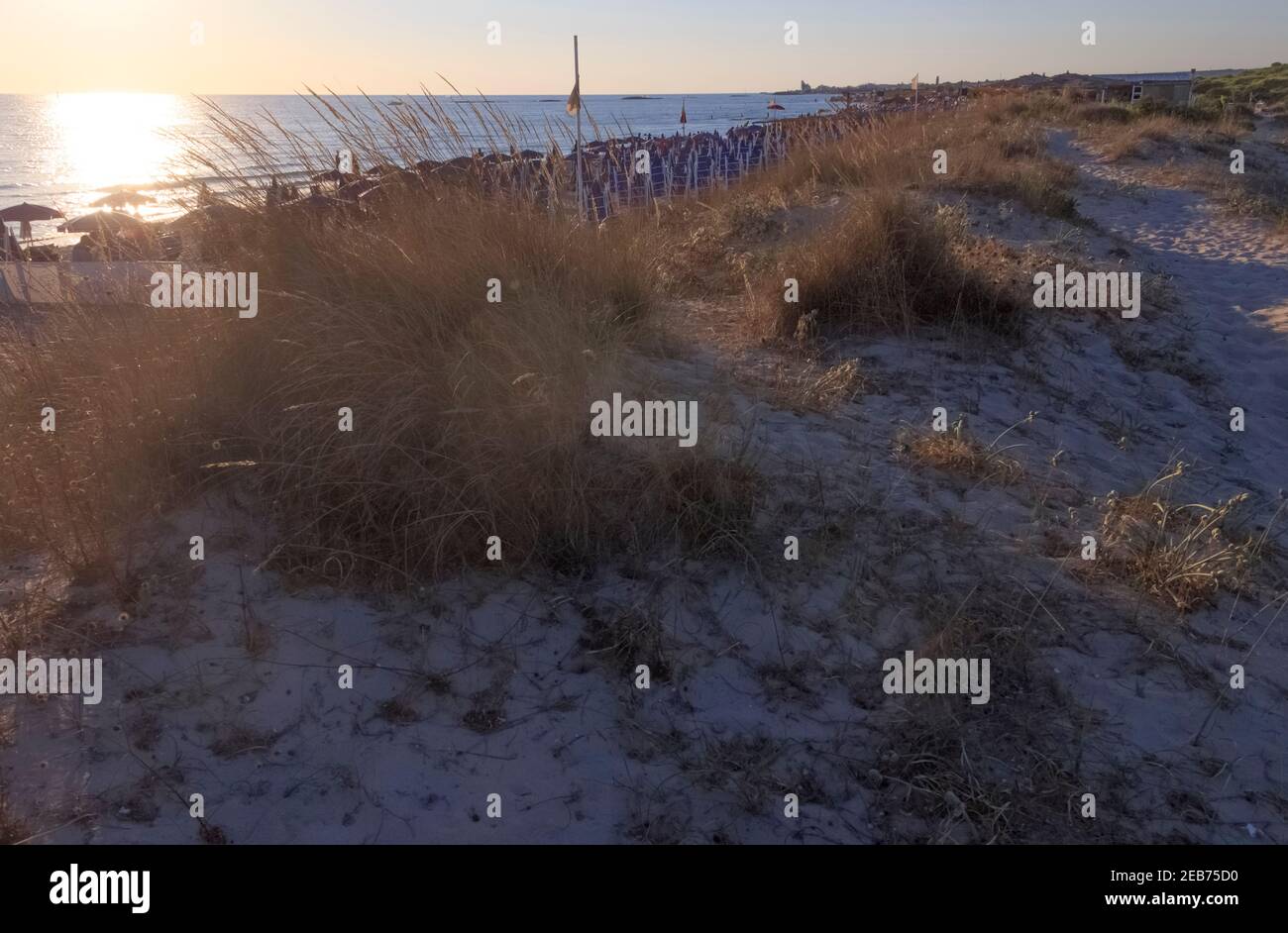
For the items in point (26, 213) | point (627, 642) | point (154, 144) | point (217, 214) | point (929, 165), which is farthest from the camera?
point (26, 213)

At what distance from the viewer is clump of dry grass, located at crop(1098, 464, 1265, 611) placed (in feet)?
10.2

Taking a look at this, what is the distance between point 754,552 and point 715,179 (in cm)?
1081

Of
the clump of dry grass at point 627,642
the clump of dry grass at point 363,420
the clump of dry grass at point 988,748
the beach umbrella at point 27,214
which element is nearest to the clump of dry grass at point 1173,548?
the clump of dry grass at point 988,748

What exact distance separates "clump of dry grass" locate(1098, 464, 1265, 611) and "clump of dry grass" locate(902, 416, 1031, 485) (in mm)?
427

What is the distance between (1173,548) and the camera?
10.8 feet

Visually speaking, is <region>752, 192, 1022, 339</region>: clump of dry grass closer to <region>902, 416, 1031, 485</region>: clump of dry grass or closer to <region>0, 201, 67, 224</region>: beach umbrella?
<region>902, 416, 1031, 485</region>: clump of dry grass

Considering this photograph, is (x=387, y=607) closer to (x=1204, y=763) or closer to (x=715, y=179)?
(x=1204, y=763)

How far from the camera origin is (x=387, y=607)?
285 cm

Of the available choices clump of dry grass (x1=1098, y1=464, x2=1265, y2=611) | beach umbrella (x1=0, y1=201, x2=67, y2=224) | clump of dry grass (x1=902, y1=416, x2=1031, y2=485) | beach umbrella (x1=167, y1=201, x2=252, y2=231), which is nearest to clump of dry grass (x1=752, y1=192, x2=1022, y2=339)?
clump of dry grass (x1=902, y1=416, x2=1031, y2=485)

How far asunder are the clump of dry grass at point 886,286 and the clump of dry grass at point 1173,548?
2.27m

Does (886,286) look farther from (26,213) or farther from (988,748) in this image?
(26,213)

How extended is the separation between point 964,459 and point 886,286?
2.18 m

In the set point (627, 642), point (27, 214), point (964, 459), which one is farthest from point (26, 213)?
point (964, 459)

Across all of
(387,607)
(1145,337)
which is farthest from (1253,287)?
(387,607)
